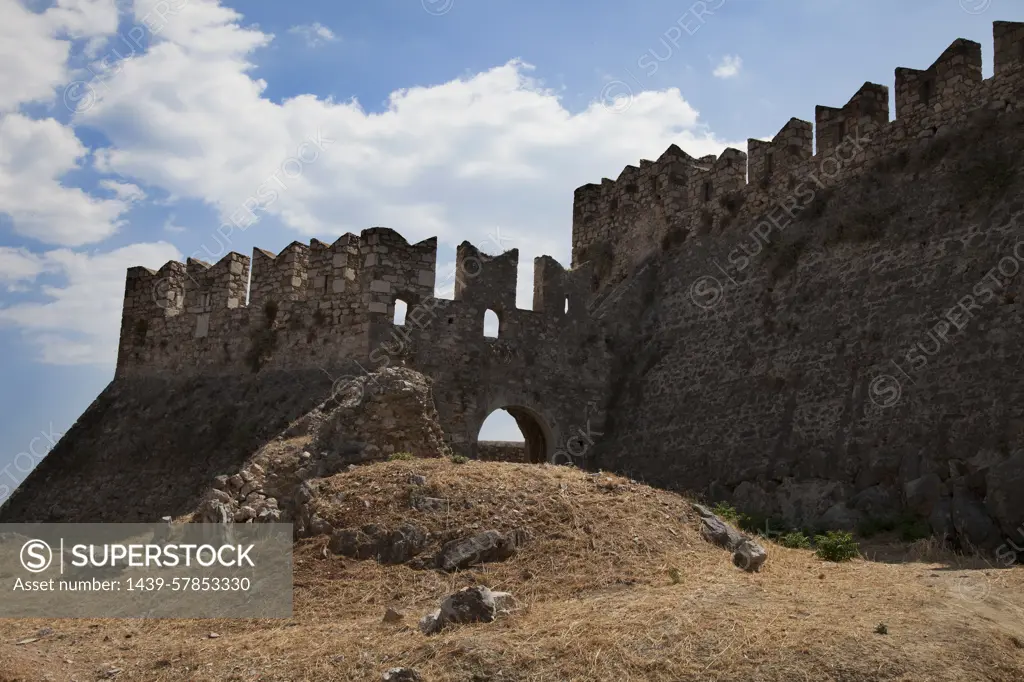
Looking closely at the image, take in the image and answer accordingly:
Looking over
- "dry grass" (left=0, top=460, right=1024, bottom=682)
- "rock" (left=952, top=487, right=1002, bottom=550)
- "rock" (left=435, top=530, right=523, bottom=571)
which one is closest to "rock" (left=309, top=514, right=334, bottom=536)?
"dry grass" (left=0, top=460, right=1024, bottom=682)

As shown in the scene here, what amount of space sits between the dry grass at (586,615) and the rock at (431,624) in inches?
3.2

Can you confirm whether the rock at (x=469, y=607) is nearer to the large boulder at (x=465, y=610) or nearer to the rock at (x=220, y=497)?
the large boulder at (x=465, y=610)

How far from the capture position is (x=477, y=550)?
11.5m

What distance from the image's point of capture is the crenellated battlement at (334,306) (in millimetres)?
19812

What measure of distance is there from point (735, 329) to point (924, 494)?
609 cm

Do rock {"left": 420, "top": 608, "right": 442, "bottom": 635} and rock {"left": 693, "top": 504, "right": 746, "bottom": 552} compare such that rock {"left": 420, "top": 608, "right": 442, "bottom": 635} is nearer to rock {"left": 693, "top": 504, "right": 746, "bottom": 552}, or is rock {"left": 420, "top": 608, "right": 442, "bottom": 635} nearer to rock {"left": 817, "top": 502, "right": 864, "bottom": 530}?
rock {"left": 693, "top": 504, "right": 746, "bottom": 552}

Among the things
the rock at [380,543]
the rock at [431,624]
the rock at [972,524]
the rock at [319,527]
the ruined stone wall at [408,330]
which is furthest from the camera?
the ruined stone wall at [408,330]

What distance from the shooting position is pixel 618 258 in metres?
24.7

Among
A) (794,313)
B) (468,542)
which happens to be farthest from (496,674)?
(794,313)

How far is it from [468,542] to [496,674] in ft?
10.3

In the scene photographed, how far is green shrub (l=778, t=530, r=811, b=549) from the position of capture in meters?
13.7

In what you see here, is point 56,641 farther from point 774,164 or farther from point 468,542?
point 774,164

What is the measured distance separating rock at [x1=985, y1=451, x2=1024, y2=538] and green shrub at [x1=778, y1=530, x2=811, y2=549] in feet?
7.85

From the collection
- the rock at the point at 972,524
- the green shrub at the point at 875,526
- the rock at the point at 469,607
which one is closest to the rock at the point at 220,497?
the rock at the point at 469,607
